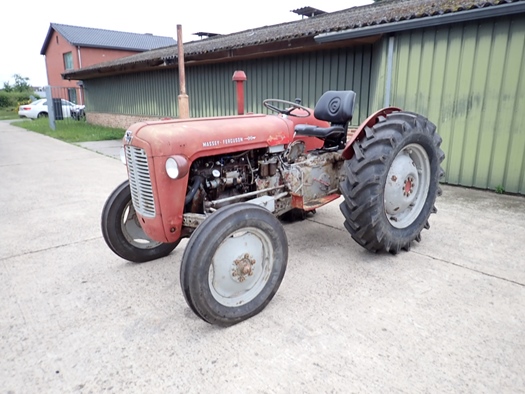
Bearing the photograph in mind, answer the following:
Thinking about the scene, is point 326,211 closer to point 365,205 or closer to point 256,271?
point 365,205

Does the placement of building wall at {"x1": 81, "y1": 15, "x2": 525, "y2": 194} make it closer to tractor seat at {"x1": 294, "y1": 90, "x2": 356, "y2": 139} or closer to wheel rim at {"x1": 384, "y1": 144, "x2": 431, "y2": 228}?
wheel rim at {"x1": 384, "y1": 144, "x2": 431, "y2": 228}

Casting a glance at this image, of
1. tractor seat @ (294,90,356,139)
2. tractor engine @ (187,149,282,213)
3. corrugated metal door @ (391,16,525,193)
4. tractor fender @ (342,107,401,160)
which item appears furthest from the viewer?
corrugated metal door @ (391,16,525,193)

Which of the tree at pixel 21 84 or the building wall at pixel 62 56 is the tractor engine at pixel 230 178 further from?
the tree at pixel 21 84

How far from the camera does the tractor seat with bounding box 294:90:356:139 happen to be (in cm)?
341

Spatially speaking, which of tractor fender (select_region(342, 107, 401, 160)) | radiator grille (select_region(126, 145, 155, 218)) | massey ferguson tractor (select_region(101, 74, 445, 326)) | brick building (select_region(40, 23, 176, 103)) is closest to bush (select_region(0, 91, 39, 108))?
brick building (select_region(40, 23, 176, 103))

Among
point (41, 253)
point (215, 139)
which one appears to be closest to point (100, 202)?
point (41, 253)

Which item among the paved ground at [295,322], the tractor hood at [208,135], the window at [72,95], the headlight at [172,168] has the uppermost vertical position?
the window at [72,95]

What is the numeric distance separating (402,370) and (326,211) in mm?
2767

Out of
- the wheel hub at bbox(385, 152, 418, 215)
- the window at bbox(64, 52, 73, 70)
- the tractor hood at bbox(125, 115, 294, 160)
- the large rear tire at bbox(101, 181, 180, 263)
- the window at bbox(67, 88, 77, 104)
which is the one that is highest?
the window at bbox(64, 52, 73, 70)

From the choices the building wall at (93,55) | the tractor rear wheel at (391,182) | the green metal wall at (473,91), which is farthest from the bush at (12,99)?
the tractor rear wheel at (391,182)

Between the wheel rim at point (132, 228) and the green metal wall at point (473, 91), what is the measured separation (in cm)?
431

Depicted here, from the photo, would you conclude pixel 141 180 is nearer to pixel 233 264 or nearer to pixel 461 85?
pixel 233 264

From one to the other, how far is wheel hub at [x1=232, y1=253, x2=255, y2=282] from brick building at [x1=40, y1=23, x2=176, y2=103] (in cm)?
2691

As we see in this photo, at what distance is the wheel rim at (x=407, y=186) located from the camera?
3.13m
